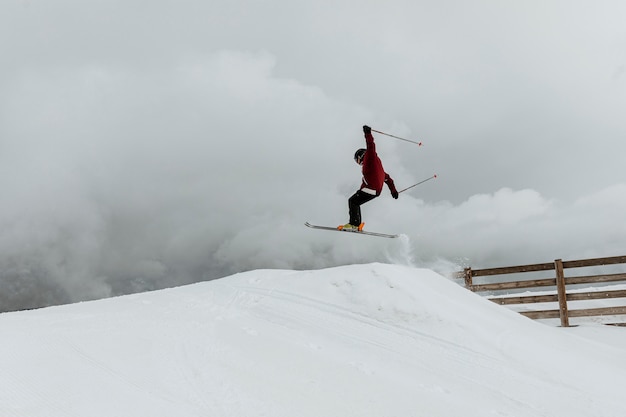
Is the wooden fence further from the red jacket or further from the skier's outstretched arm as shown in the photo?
the red jacket

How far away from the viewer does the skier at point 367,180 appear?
8.55 meters

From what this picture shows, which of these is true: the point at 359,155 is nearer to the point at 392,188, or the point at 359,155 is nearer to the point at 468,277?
the point at 392,188

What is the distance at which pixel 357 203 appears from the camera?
9875 millimetres

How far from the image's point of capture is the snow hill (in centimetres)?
383

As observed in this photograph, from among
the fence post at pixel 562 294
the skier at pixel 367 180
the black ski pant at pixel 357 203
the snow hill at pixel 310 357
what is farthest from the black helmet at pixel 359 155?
the fence post at pixel 562 294

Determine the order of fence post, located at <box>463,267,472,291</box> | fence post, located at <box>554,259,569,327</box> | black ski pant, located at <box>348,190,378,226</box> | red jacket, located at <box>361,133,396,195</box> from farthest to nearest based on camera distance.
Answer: fence post, located at <box>463,267,472,291</box> → fence post, located at <box>554,259,569,327</box> → black ski pant, located at <box>348,190,378,226</box> → red jacket, located at <box>361,133,396,195</box>

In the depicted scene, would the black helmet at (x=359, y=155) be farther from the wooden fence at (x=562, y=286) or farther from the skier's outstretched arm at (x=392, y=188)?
the wooden fence at (x=562, y=286)

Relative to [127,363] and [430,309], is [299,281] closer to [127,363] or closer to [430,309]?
[430,309]

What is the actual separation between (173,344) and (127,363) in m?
0.69

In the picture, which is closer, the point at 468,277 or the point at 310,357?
the point at 310,357

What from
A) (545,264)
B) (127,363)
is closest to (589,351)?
(545,264)

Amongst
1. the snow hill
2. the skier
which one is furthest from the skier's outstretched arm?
the snow hill

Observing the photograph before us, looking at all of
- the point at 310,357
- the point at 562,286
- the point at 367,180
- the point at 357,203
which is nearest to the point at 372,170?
the point at 367,180

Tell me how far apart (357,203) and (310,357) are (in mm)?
5375
